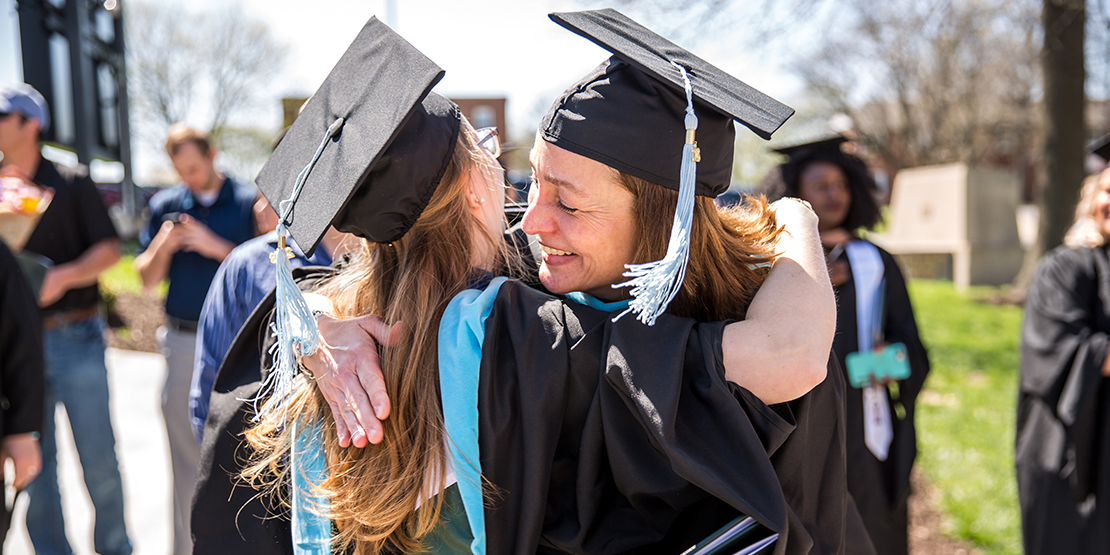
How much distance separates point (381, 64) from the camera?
54.5 inches

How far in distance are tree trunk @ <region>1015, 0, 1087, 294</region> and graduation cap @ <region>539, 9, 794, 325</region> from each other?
→ 8.76 m

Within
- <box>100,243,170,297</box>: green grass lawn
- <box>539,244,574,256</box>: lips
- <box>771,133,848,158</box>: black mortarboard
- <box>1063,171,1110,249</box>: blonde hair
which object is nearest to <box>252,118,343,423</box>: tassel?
<box>539,244,574,256</box>: lips

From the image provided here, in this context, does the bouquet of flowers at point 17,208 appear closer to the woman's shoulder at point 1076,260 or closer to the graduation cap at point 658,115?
the graduation cap at point 658,115

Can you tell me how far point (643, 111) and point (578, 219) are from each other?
0.78 ft

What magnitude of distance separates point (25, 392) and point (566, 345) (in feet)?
7.36

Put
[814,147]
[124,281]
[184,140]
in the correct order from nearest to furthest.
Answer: [814,147] < [184,140] < [124,281]

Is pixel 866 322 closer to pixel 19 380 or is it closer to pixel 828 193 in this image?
pixel 828 193

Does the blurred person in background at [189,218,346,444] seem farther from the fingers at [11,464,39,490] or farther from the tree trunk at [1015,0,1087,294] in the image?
the tree trunk at [1015,0,1087,294]

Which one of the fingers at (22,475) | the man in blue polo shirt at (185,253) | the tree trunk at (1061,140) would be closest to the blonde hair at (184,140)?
the man in blue polo shirt at (185,253)

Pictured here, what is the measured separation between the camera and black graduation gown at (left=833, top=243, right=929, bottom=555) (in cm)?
296

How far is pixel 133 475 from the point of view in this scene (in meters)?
4.76

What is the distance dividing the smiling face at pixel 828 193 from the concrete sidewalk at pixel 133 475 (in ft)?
11.1

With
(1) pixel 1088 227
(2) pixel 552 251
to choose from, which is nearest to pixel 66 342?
(2) pixel 552 251

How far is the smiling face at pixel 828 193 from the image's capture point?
338cm
